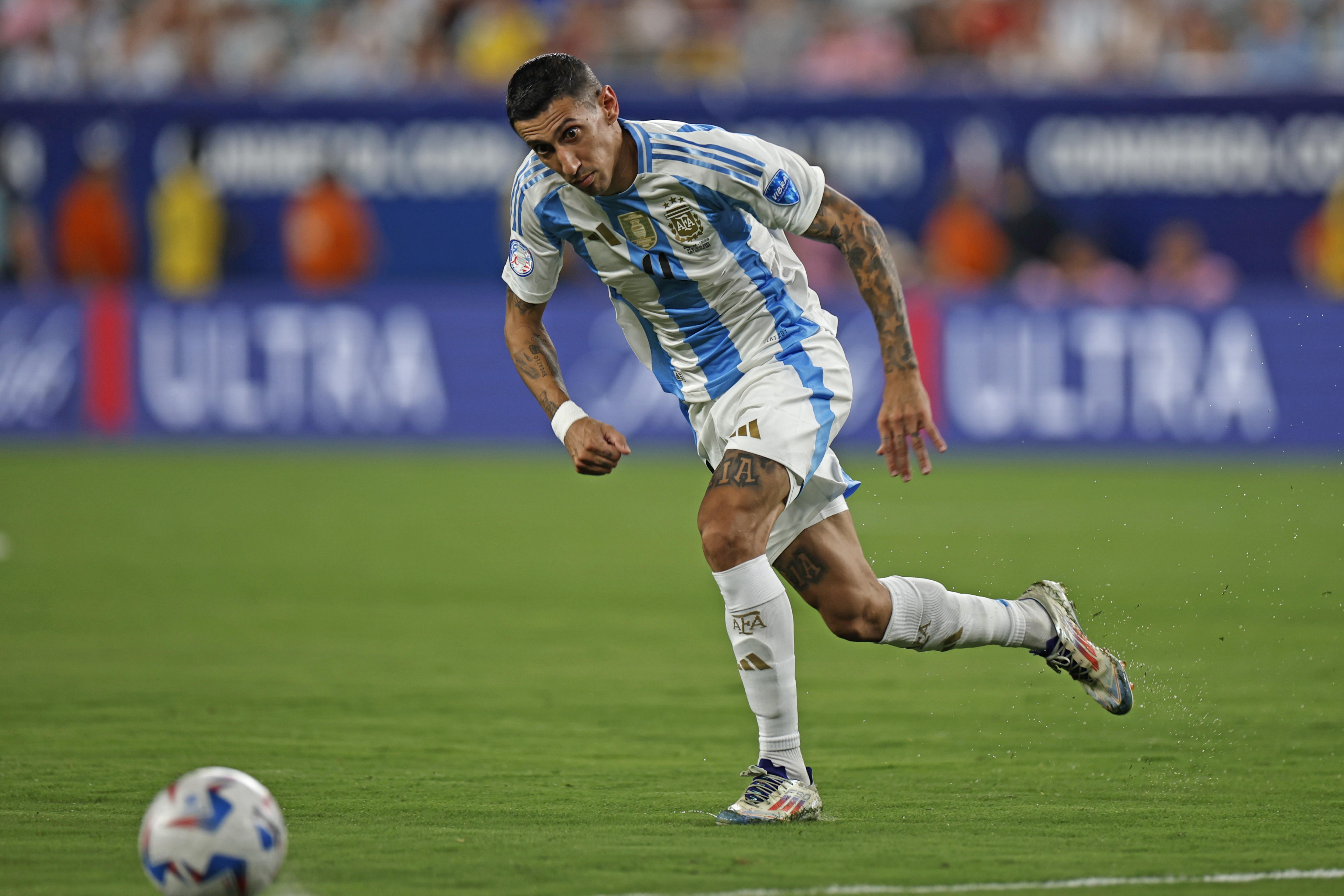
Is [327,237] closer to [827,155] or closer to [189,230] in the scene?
[189,230]

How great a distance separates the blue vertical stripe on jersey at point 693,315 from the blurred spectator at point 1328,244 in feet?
42.0

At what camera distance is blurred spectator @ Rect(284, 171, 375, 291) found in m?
18.4

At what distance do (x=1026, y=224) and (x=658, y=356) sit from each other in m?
12.2

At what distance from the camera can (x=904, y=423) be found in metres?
5.34

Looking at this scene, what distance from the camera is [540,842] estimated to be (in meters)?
5.01

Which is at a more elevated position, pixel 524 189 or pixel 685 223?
pixel 524 189

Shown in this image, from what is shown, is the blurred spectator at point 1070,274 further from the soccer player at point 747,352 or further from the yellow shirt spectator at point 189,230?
the soccer player at point 747,352

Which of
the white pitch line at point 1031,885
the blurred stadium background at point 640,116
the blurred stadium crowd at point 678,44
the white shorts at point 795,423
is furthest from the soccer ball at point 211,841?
the blurred stadium crowd at point 678,44

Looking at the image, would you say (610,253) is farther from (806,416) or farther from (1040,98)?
(1040,98)

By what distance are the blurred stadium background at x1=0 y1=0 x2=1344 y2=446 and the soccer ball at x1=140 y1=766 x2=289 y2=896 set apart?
11.8 meters

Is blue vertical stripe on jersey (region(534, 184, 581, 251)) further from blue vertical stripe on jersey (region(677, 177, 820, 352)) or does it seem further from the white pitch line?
the white pitch line

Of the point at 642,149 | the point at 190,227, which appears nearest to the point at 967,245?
the point at 190,227

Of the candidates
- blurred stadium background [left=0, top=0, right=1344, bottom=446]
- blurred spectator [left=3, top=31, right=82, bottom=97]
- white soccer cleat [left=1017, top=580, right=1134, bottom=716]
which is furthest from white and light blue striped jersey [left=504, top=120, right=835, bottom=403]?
blurred spectator [left=3, top=31, right=82, bottom=97]

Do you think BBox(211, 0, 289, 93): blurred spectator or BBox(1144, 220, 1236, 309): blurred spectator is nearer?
BBox(1144, 220, 1236, 309): blurred spectator
